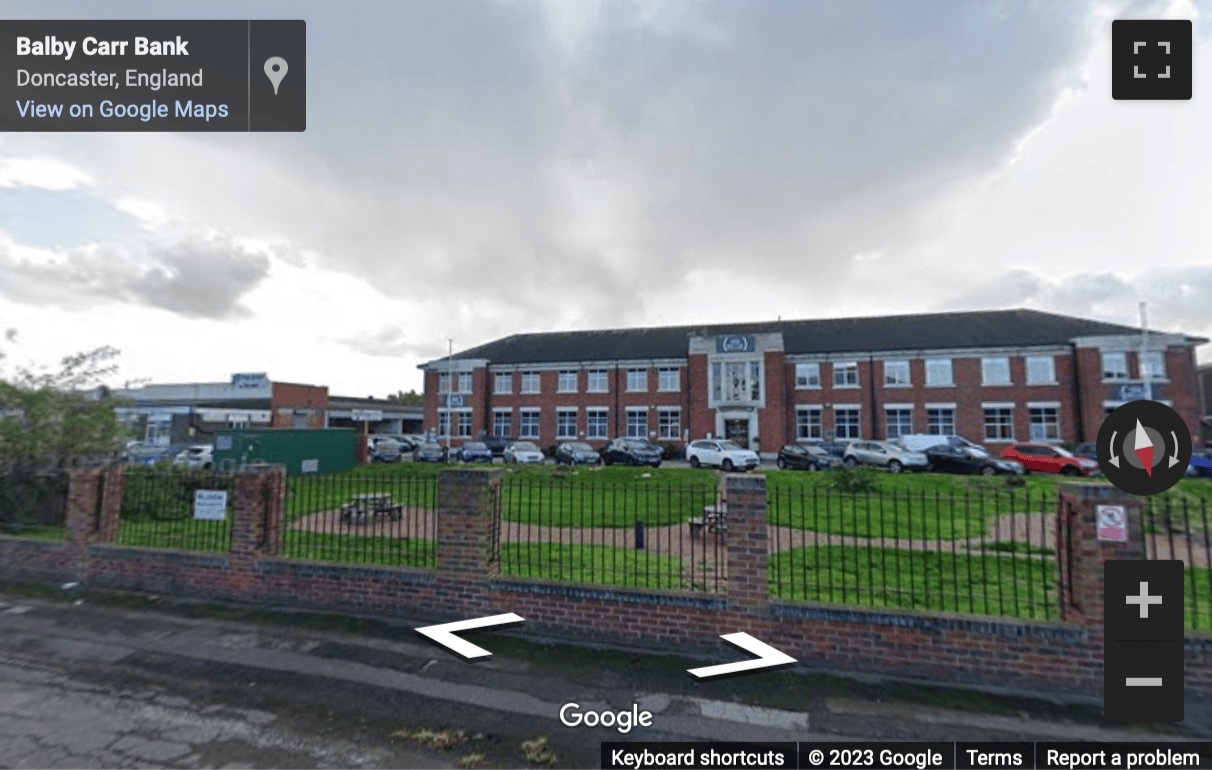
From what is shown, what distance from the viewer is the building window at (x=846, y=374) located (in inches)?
1446

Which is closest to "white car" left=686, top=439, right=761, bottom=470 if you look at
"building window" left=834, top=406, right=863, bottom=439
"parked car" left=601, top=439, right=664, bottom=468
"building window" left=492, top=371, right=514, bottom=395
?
"parked car" left=601, top=439, right=664, bottom=468

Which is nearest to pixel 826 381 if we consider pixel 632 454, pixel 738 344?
pixel 738 344

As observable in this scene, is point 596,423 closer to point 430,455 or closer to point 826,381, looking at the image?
point 430,455

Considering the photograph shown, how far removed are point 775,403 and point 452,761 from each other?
34.8 m

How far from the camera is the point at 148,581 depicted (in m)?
7.95

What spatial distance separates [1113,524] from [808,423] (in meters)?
34.0

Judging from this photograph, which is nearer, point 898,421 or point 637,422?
point 898,421

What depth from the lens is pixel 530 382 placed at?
1699 inches

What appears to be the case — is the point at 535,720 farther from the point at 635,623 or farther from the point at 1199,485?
the point at 1199,485

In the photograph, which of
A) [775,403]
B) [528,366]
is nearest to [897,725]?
[775,403]

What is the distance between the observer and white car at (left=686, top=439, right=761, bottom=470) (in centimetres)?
2750

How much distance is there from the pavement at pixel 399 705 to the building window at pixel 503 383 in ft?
123

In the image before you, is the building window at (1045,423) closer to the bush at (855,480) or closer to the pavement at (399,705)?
the bush at (855,480)

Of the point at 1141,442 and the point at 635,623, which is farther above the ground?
the point at 1141,442
